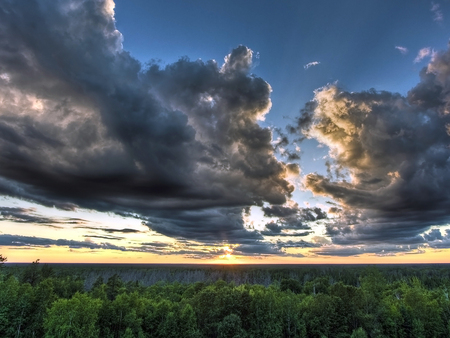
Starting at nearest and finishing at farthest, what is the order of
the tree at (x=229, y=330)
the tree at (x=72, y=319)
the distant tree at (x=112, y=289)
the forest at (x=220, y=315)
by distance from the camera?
the tree at (x=72, y=319) → the forest at (x=220, y=315) → the tree at (x=229, y=330) → the distant tree at (x=112, y=289)

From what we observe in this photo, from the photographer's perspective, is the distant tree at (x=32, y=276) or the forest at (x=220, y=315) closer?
the forest at (x=220, y=315)

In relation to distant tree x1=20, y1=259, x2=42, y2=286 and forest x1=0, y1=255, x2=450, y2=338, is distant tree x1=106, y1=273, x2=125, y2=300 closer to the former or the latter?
forest x1=0, y1=255, x2=450, y2=338

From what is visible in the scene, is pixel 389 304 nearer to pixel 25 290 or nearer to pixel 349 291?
A: pixel 349 291

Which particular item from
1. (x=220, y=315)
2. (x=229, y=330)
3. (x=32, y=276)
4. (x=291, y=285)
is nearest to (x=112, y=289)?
(x=32, y=276)

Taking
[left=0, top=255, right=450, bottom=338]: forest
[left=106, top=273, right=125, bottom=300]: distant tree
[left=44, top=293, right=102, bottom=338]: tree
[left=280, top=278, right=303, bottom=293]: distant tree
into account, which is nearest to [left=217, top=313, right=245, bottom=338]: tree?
[left=0, top=255, right=450, bottom=338]: forest

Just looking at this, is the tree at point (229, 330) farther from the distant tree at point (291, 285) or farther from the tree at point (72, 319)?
the distant tree at point (291, 285)

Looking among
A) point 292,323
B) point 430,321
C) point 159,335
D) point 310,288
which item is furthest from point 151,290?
point 430,321

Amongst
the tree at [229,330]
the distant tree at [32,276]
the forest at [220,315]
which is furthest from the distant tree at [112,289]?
the tree at [229,330]

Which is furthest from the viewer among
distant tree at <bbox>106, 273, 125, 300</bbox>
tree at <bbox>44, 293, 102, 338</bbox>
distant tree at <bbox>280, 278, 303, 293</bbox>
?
distant tree at <bbox>280, 278, 303, 293</bbox>

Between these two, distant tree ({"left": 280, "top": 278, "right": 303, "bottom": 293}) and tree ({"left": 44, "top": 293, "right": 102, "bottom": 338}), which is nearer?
tree ({"left": 44, "top": 293, "right": 102, "bottom": 338})

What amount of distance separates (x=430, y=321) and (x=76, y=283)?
348ft

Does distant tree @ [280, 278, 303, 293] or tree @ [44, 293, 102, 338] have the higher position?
tree @ [44, 293, 102, 338]

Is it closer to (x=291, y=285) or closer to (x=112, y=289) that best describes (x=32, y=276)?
(x=112, y=289)

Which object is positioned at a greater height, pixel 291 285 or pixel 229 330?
pixel 291 285
